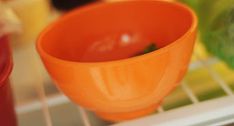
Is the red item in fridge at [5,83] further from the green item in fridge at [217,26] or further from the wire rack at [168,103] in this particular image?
the green item in fridge at [217,26]

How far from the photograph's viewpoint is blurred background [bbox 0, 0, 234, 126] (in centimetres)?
63

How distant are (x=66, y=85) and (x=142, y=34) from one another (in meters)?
0.20

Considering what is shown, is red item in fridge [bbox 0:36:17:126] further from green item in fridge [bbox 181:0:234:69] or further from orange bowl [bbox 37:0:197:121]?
green item in fridge [bbox 181:0:234:69]

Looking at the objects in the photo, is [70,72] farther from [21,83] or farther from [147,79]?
[21,83]

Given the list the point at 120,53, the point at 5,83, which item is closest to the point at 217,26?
the point at 120,53

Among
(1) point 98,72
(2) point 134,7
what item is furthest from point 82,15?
(1) point 98,72

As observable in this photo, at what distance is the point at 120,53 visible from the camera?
742mm

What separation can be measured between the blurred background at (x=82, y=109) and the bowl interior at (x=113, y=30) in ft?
0.24

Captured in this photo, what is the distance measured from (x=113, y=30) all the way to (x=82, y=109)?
0.46 ft

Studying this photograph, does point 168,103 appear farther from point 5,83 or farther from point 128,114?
point 5,83

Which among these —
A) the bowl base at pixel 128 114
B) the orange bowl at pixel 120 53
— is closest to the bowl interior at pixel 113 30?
the orange bowl at pixel 120 53

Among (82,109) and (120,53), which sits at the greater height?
(120,53)

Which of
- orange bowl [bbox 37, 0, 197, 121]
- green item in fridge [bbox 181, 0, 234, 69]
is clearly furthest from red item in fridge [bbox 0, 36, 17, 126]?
green item in fridge [bbox 181, 0, 234, 69]

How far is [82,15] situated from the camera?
2.32 feet
